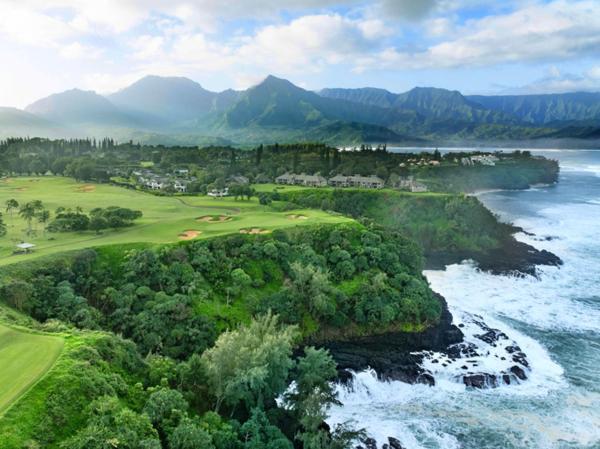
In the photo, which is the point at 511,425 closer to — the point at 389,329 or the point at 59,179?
the point at 389,329

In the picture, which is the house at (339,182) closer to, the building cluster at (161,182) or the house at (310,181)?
the house at (310,181)

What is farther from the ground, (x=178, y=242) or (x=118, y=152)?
(x=118, y=152)

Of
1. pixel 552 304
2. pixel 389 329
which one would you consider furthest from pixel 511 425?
pixel 552 304

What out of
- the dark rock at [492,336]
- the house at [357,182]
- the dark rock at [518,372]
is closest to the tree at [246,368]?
the dark rock at [518,372]

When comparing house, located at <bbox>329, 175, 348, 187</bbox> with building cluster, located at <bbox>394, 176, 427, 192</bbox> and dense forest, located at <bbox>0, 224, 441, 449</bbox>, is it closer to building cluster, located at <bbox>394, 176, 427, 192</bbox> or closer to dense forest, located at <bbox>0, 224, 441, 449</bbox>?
building cluster, located at <bbox>394, 176, 427, 192</bbox>

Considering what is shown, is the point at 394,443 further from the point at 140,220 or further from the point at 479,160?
the point at 479,160

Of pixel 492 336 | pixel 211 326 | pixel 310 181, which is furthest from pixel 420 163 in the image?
pixel 211 326
